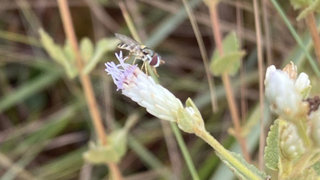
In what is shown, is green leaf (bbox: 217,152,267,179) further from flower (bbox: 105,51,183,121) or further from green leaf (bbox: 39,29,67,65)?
green leaf (bbox: 39,29,67,65)

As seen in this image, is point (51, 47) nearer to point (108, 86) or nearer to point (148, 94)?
point (108, 86)

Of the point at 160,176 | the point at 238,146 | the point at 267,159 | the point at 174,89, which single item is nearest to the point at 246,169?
the point at 267,159

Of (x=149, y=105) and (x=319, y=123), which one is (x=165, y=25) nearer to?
(x=149, y=105)

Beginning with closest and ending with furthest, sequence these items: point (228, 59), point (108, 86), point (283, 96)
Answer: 1. point (283, 96)
2. point (228, 59)
3. point (108, 86)

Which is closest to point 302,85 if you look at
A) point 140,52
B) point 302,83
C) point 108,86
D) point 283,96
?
point 302,83

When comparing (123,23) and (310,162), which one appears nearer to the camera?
(310,162)

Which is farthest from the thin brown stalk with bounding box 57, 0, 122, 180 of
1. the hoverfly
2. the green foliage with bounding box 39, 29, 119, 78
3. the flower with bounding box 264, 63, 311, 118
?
the flower with bounding box 264, 63, 311, 118

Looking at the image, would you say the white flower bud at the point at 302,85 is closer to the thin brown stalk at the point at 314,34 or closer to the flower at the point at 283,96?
the flower at the point at 283,96
